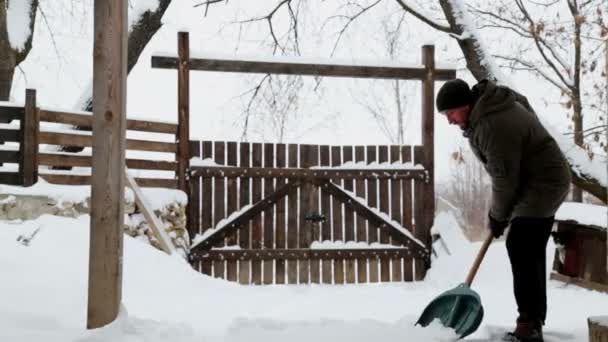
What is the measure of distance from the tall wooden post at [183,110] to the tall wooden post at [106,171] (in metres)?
4.58

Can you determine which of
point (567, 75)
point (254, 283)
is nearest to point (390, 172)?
point (254, 283)

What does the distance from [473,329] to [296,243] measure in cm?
472

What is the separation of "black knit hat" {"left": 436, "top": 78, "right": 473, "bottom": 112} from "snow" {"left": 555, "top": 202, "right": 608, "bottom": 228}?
3.93m

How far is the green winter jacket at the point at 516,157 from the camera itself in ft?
11.5

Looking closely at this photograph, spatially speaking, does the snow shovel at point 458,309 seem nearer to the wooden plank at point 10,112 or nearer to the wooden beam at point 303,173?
the wooden beam at point 303,173

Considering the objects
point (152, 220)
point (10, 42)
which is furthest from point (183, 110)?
point (10, 42)

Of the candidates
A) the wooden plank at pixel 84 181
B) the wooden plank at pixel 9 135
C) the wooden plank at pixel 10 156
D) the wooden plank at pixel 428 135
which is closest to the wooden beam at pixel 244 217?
the wooden plank at pixel 84 181

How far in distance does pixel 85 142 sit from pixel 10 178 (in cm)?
91

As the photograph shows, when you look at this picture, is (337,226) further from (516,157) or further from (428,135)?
(516,157)

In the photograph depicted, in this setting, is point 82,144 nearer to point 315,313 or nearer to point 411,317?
point 315,313

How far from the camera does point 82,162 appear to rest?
23.9ft

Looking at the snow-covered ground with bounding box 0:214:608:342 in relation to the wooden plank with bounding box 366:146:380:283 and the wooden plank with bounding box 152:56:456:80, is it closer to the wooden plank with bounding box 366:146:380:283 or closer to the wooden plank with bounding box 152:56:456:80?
the wooden plank with bounding box 366:146:380:283

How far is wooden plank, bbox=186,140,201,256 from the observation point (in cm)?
798

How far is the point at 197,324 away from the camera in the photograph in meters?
4.43
